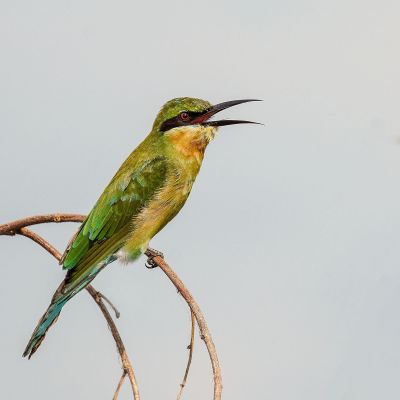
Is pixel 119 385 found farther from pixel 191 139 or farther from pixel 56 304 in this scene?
pixel 191 139

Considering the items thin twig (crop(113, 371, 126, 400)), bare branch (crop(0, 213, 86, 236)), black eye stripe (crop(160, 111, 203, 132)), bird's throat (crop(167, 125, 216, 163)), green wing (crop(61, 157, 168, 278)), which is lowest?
thin twig (crop(113, 371, 126, 400))

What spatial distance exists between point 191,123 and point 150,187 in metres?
0.42

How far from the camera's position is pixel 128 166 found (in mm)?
4844

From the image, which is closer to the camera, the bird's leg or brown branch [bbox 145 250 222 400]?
brown branch [bbox 145 250 222 400]

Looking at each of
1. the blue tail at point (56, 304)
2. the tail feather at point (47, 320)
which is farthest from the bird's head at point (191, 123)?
the tail feather at point (47, 320)

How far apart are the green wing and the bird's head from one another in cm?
15

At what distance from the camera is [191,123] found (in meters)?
4.85

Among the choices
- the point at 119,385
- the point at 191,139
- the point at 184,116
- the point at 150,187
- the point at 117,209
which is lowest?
the point at 119,385

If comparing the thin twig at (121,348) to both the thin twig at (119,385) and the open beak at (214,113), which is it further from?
the open beak at (214,113)

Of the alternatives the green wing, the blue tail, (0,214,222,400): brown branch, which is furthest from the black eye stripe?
(0,214,222,400): brown branch

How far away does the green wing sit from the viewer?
446 centimetres

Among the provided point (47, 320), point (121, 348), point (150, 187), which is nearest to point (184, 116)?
point (150, 187)

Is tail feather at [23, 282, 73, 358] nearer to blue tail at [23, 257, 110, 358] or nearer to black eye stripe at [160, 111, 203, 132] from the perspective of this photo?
blue tail at [23, 257, 110, 358]

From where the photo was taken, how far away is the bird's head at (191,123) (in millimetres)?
4828
